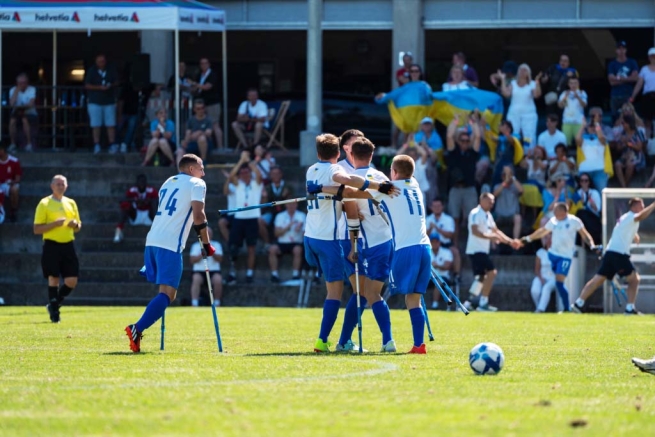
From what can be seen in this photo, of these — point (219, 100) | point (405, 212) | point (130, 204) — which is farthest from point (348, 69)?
point (405, 212)

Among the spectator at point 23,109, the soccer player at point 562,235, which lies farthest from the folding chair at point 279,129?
the soccer player at point 562,235

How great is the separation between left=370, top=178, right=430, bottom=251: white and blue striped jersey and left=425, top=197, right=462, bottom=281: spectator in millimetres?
12178

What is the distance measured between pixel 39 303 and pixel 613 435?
63.6 feet

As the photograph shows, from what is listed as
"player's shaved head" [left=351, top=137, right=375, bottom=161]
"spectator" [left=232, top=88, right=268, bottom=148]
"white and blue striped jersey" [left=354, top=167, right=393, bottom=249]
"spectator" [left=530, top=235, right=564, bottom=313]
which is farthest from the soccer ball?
"spectator" [left=232, top=88, right=268, bottom=148]

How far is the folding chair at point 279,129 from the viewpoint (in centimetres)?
2891

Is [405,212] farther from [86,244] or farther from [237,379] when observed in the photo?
[86,244]

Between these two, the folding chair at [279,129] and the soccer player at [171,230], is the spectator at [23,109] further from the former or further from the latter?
the soccer player at [171,230]

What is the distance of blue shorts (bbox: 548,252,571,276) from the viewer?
23375 millimetres

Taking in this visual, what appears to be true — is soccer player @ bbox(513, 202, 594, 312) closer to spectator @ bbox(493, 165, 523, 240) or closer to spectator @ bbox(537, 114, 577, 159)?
spectator @ bbox(493, 165, 523, 240)

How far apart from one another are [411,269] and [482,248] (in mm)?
11510

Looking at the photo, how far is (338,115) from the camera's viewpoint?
30391 millimetres

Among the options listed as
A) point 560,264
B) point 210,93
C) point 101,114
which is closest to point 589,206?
point 560,264

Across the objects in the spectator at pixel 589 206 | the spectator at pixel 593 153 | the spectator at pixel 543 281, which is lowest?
the spectator at pixel 543 281

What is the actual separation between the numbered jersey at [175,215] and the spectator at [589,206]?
44.2 ft
